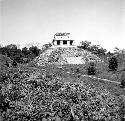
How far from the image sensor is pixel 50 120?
2048 centimetres

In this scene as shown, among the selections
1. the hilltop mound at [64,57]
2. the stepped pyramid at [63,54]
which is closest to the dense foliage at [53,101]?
the hilltop mound at [64,57]

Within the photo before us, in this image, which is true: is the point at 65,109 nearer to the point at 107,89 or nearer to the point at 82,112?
the point at 82,112

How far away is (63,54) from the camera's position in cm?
5916

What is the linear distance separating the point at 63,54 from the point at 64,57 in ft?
4.30

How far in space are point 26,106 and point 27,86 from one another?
4.86 metres

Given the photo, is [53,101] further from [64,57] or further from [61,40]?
[61,40]

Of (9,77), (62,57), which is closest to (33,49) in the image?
(62,57)

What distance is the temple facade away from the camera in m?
64.6

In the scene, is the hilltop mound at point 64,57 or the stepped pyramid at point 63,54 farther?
the stepped pyramid at point 63,54

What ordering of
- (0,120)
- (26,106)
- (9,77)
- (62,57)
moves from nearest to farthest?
(0,120) → (26,106) → (9,77) → (62,57)

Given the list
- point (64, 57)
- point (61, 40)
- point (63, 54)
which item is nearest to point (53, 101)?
point (64, 57)

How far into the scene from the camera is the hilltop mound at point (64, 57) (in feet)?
186

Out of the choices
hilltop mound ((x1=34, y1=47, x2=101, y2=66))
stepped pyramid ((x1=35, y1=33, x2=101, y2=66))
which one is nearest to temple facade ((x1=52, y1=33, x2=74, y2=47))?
stepped pyramid ((x1=35, y1=33, x2=101, y2=66))

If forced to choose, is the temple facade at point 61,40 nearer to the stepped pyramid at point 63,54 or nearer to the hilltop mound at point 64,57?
the stepped pyramid at point 63,54
